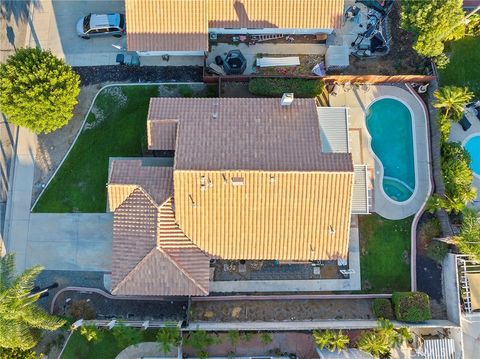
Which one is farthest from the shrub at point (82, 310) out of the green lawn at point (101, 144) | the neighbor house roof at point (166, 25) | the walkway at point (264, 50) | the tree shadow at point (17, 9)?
the tree shadow at point (17, 9)

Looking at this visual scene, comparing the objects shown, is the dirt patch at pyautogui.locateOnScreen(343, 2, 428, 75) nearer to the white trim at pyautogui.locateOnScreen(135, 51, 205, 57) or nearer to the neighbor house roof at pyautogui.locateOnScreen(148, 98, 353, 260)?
the neighbor house roof at pyautogui.locateOnScreen(148, 98, 353, 260)

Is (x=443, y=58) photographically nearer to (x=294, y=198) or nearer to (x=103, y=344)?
(x=294, y=198)

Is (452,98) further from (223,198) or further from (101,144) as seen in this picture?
(101,144)

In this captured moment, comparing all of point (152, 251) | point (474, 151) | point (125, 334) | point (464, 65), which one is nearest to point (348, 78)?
point (464, 65)

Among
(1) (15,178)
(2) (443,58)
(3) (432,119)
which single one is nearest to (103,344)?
(1) (15,178)

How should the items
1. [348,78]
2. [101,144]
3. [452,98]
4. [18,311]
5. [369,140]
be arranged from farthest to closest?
1. [101,144]
2. [369,140]
3. [348,78]
4. [452,98]
5. [18,311]

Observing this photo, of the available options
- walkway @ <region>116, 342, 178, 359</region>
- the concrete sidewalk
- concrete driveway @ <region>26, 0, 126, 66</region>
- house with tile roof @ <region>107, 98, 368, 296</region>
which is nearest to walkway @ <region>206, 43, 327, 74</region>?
house with tile roof @ <region>107, 98, 368, 296</region>
